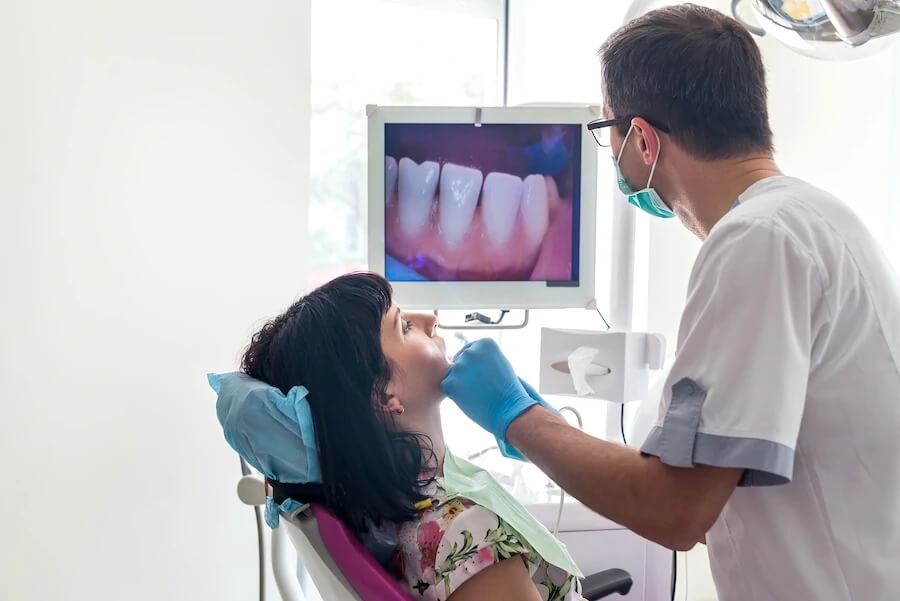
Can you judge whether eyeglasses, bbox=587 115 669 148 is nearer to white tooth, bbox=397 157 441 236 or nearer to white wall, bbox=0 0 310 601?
white tooth, bbox=397 157 441 236

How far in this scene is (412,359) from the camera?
1341mm

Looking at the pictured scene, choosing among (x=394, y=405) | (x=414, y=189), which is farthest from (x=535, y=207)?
(x=394, y=405)

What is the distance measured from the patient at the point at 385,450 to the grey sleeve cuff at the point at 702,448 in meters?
0.28

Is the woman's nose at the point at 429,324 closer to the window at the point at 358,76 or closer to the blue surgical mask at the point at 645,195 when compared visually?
the blue surgical mask at the point at 645,195

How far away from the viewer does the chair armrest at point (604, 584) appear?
156 centimetres

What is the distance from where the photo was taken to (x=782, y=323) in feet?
3.29

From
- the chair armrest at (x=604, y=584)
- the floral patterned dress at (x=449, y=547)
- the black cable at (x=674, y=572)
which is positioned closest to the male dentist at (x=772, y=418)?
the floral patterned dress at (x=449, y=547)

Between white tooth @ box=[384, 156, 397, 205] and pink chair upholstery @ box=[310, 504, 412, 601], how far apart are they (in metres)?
0.87

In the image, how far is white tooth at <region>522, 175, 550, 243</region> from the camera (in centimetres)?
189

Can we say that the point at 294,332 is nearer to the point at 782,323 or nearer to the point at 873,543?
the point at 782,323

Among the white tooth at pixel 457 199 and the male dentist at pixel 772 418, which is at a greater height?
the white tooth at pixel 457 199

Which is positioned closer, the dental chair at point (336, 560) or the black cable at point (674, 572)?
the dental chair at point (336, 560)

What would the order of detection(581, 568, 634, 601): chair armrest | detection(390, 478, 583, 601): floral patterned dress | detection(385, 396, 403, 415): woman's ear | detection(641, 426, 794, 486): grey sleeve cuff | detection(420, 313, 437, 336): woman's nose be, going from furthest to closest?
detection(581, 568, 634, 601): chair armrest → detection(420, 313, 437, 336): woman's nose → detection(385, 396, 403, 415): woman's ear → detection(390, 478, 583, 601): floral patterned dress → detection(641, 426, 794, 486): grey sleeve cuff

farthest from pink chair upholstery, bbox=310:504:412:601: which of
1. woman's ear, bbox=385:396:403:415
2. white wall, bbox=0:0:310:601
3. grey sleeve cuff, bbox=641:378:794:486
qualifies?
white wall, bbox=0:0:310:601
